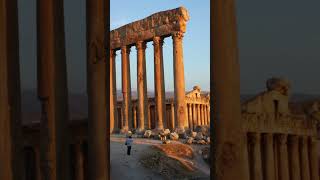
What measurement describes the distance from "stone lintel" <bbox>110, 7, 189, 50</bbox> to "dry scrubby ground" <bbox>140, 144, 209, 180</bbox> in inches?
616

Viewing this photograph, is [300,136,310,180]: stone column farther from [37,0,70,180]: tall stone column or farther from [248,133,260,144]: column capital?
[37,0,70,180]: tall stone column

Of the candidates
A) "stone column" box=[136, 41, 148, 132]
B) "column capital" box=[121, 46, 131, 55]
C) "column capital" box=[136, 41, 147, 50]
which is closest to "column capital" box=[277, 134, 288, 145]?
"stone column" box=[136, 41, 148, 132]

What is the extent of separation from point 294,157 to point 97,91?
9.39 m

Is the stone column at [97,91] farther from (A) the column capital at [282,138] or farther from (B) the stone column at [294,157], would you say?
(B) the stone column at [294,157]

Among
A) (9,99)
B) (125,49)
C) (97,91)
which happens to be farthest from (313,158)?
(125,49)

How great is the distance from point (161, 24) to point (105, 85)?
36.4m

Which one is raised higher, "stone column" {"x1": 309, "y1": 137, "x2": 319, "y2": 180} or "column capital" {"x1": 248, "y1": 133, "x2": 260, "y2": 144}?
"column capital" {"x1": 248, "y1": 133, "x2": 260, "y2": 144}

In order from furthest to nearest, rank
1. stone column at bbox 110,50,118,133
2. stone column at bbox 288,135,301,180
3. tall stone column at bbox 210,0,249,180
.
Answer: stone column at bbox 110,50,118,133, stone column at bbox 288,135,301,180, tall stone column at bbox 210,0,249,180

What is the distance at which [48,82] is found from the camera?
1827cm

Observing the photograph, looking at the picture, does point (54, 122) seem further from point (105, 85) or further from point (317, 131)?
point (317, 131)

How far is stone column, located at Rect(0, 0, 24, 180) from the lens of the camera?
53.3 feet

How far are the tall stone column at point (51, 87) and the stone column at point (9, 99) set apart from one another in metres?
1.10

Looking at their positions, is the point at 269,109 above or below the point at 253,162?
above

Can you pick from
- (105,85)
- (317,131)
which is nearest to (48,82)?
(105,85)
